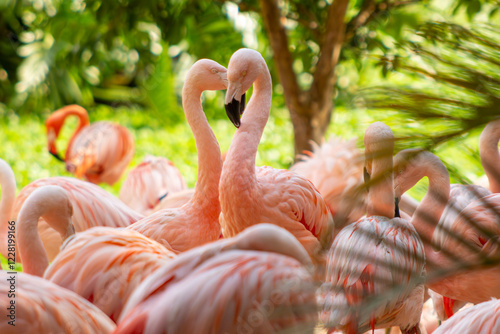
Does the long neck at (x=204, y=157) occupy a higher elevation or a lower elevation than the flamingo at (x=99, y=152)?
higher

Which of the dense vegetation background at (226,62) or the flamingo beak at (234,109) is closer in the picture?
the dense vegetation background at (226,62)

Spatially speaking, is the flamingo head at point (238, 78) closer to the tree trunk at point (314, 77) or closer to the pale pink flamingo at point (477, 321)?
the pale pink flamingo at point (477, 321)

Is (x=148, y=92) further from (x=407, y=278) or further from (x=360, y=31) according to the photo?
(x=407, y=278)

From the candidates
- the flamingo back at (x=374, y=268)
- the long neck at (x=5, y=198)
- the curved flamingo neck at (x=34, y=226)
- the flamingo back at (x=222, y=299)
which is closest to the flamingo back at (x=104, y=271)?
the curved flamingo neck at (x=34, y=226)

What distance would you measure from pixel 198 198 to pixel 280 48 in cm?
157

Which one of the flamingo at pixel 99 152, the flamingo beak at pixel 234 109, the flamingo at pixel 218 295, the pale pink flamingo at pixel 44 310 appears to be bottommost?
the flamingo at pixel 99 152

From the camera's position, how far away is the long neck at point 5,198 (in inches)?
111

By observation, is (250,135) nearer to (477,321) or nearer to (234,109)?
(234,109)

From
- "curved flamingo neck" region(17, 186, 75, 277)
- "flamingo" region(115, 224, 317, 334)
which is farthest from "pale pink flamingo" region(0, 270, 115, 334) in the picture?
"curved flamingo neck" region(17, 186, 75, 277)

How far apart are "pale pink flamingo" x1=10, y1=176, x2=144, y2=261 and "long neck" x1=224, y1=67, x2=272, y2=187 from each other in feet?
2.70

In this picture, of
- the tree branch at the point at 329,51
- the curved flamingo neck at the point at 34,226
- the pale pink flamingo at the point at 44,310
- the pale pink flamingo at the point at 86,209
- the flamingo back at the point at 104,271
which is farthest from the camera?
the tree branch at the point at 329,51

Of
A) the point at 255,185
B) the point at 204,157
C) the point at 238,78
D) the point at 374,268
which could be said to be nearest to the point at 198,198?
the point at 204,157

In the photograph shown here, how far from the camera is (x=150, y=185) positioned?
3.92 m

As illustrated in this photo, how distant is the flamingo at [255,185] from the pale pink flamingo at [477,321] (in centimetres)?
78
